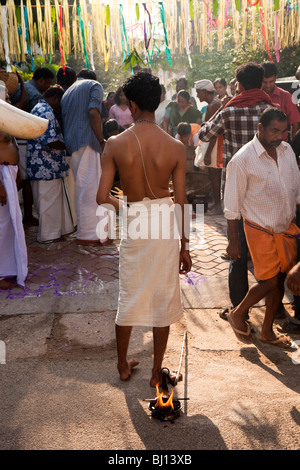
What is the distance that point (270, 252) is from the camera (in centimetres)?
397

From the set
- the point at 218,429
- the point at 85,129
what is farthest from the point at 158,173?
the point at 85,129

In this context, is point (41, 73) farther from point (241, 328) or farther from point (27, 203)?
point (241, 328)

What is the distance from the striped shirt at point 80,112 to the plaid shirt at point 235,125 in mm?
1676

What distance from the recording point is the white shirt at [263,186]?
155 inches

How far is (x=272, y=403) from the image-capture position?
311 centimetres

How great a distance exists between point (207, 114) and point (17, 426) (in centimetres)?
653

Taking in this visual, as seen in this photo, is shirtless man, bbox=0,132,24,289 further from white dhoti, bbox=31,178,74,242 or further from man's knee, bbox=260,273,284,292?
man's knee, bbox=260,273,284,292

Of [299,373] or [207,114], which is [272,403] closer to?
[299,373]

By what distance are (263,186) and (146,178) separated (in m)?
1.19

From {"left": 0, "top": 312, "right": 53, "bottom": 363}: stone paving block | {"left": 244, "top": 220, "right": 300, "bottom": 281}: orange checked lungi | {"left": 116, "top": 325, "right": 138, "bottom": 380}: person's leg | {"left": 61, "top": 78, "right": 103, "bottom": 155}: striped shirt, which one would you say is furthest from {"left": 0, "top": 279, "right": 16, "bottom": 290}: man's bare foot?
{"left": 244, "top": 220, "right": 300, "bottom": 281}: orange checked lungi

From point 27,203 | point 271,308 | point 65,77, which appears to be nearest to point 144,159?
point 271,308

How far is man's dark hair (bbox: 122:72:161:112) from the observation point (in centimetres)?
309

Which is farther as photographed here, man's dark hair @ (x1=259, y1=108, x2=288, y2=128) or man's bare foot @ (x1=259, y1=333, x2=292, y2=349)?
man's bare foot @ (x1=259, y1=333, x2=292, y2=349)

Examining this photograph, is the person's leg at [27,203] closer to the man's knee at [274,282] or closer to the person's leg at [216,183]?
the person's leg at [216,183]
